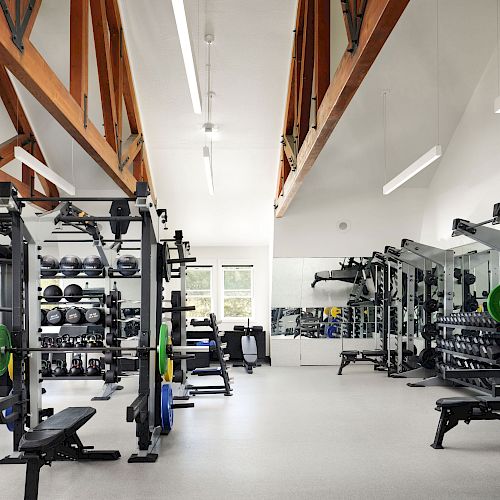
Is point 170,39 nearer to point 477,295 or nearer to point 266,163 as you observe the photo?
point 266,163

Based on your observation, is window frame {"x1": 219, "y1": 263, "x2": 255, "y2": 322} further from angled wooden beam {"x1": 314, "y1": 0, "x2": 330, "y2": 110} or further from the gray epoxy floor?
angled wooden beam {"x1": 314, "y1": 0, "x2": 330, "y2": 110}

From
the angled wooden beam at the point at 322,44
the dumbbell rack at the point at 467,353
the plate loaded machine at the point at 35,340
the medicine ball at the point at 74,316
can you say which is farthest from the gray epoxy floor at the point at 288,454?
the angled wooden beam at the point at 322,44

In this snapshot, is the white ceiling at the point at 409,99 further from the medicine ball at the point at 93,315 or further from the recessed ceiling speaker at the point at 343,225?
the medicine ball at the point at 93,315

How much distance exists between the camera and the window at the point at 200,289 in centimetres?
1198

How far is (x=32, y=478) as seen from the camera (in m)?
3.21

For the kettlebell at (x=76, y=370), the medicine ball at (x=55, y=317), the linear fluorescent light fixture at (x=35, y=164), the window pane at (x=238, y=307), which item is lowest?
the kettlebell at (x=76, y=370)

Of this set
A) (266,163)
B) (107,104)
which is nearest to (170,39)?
(107,104)

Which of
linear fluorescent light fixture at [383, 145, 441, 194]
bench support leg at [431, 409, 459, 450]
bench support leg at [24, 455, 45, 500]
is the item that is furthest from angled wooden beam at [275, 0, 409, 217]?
bench support leg at [24, 455, 45, 500]

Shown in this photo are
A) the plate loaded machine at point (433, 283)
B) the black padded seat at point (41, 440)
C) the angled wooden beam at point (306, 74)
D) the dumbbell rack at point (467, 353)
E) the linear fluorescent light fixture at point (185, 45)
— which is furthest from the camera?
the plate loaded machine at point (433, 283)

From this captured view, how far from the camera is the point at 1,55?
3541mm

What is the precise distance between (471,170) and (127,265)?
487 cm

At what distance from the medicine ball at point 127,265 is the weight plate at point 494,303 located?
3686 millimetres

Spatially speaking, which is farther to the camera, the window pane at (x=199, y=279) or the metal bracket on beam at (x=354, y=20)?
the window pane at (x=199, y=279)

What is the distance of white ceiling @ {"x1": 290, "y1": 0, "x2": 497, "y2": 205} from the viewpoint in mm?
6762
